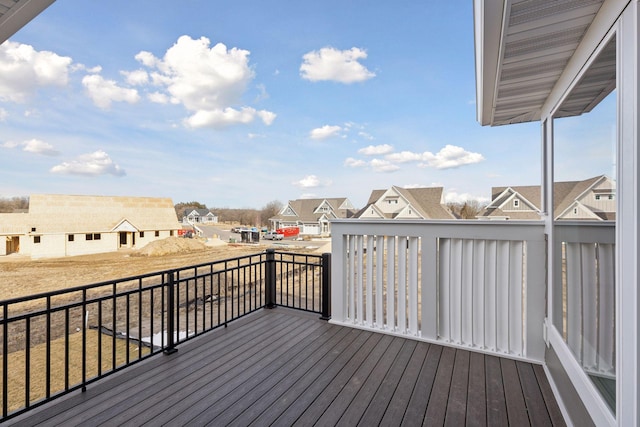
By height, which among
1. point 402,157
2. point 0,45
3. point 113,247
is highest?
point 402,157

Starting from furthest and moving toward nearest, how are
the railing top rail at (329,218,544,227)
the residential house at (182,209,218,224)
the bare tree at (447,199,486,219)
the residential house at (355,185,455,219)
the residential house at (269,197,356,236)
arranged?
the residential house at (182,209,218,224), the residential house at (269,197,356,236), the residential house at (355,185,455,219), the bare tree at (447,199,486,219), the railing top rail at (329,218,544,227)

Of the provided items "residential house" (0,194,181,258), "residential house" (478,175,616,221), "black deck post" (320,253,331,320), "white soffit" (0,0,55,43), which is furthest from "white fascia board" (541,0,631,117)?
"residential house" (0,194,181,258)

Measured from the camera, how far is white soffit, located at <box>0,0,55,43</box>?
5.17 ft

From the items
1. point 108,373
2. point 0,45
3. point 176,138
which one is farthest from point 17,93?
point 108,373

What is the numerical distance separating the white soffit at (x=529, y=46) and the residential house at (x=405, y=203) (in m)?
14.5

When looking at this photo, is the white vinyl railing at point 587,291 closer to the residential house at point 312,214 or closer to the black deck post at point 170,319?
the black deck post at point 170,319

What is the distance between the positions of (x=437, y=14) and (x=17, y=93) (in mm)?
19331

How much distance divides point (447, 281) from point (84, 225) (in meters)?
23.7

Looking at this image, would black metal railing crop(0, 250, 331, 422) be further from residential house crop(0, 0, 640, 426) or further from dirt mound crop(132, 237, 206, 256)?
dirt mound crop(132, 237, 206, 256)

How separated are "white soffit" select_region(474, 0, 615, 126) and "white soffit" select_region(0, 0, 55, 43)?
231cm

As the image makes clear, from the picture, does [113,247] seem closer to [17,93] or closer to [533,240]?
[17,93]

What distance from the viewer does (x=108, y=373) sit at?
80.8 inches

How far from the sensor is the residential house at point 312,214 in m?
24.6

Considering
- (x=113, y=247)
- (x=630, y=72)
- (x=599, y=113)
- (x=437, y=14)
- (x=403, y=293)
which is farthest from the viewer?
(x=113, y=247)
